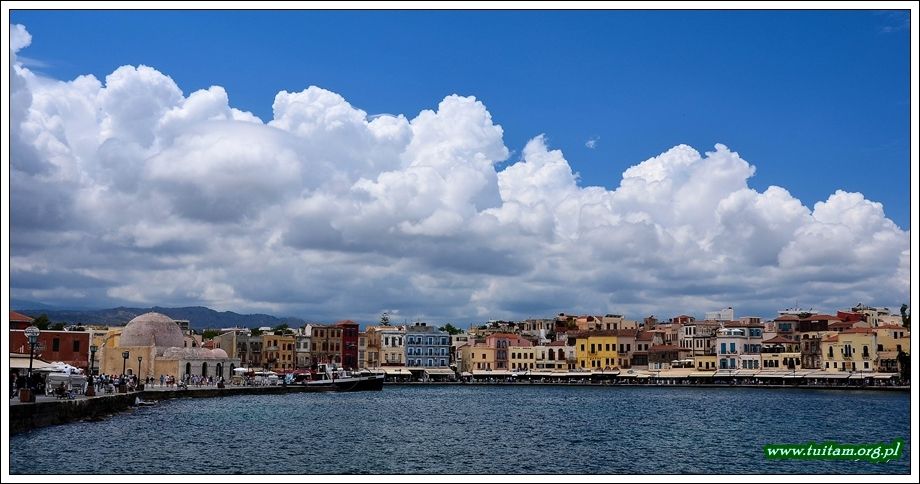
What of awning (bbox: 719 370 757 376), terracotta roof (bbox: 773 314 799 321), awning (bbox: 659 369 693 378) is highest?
terracotta roof (bbox: 773 314 799 321)

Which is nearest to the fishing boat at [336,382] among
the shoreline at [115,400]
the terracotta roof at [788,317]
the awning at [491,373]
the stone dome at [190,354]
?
the shoreline at [115,400]

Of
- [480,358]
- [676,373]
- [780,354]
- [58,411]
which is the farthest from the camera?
[480,358]

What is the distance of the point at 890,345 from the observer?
346 ft

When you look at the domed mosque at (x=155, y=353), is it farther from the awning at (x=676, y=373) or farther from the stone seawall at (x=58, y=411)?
the awning at (x=676, y=373)

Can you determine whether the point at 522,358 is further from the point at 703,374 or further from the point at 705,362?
the point at 703,374

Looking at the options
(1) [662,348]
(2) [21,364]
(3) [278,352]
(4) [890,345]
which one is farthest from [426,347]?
(2) [21,364]

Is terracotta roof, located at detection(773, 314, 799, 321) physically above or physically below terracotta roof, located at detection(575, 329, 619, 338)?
above

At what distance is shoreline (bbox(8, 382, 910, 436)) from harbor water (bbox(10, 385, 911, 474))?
912 millimetres

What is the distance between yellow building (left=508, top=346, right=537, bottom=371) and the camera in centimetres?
13325

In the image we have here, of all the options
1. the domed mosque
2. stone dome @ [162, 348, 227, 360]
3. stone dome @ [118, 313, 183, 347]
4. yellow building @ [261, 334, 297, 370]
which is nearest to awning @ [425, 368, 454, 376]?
yellow building @ [261, 334, 297, 370]

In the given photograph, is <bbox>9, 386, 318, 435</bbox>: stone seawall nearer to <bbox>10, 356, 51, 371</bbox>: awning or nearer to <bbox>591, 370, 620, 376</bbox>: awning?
<bbox>10, 356, 51, 371</bbox>: awning

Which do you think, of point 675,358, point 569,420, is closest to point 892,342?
point 675,358

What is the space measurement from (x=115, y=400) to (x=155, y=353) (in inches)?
1384

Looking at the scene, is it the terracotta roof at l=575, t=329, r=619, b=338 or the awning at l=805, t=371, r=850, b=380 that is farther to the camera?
the terracotta roof at l=575, t=329, r=619, b=338
